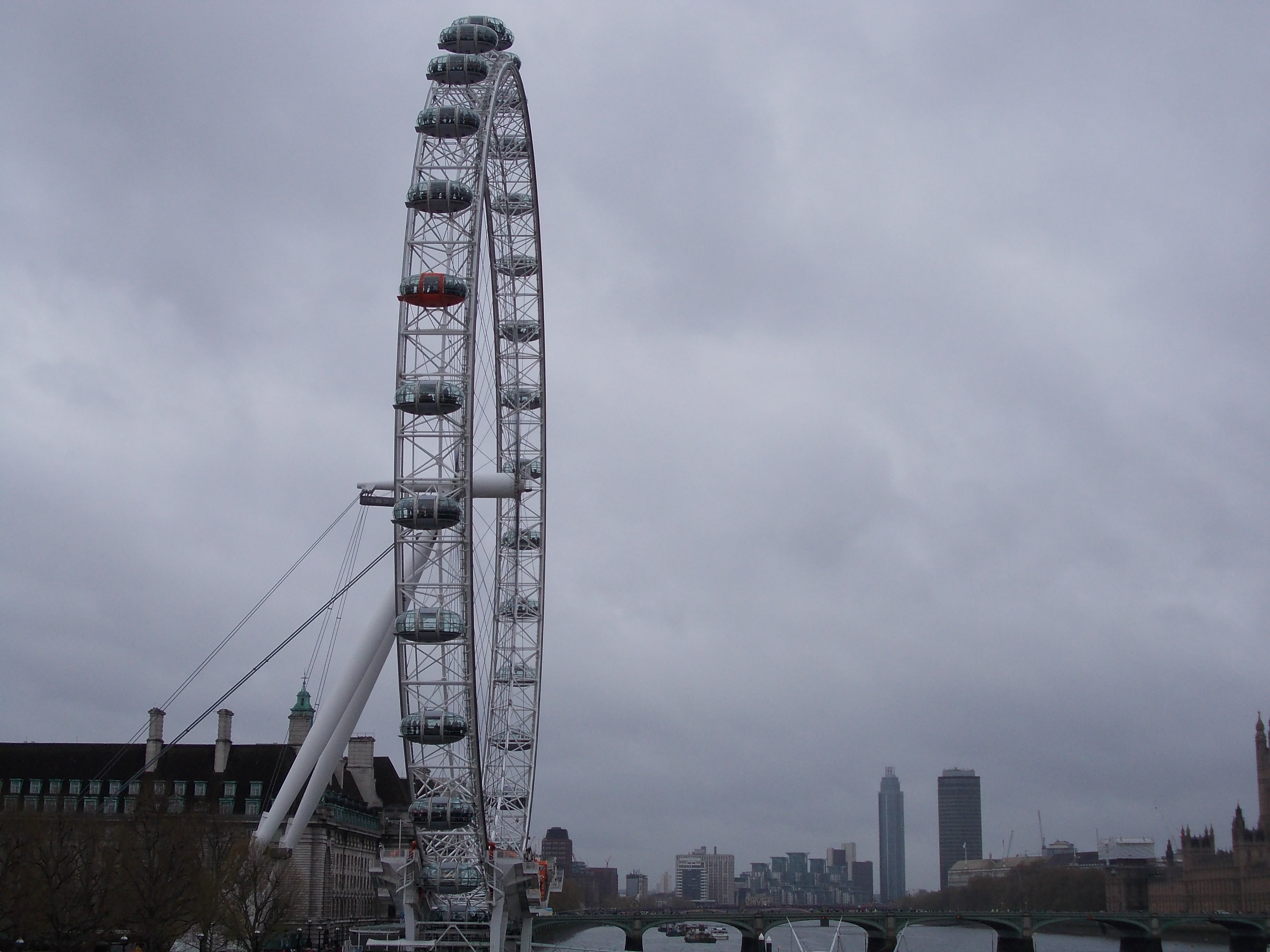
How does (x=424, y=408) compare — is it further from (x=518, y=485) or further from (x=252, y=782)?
(x=252, y=782)

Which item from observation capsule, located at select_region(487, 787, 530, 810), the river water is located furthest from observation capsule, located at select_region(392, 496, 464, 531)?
the river water

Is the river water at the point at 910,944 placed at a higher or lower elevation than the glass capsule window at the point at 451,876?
lower

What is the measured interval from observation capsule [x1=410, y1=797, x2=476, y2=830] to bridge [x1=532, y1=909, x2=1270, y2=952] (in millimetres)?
66381

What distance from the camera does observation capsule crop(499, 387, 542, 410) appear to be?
70188mm

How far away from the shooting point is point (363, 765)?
117000mm

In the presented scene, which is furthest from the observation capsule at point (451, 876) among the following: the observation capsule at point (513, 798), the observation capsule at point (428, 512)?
the observation capsule at point (428, 512)

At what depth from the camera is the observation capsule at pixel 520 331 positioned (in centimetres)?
7038

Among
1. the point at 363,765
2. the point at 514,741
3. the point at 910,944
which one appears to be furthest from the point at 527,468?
the point at 910,944

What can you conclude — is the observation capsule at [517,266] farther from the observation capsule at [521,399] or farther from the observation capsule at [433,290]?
the observation capsule at [433,290]

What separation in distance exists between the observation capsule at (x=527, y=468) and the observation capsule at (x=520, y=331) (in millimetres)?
5800

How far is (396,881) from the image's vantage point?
5903 cm

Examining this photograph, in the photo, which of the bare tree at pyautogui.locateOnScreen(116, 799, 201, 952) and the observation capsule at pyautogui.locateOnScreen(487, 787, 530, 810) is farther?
the observation capsule at pyautogui.locateOnScreen(487, 787, 530, 810)

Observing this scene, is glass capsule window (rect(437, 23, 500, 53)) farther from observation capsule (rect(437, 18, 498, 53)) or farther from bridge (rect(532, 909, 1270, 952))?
bridge (rect(532, 909, 1270, 952))

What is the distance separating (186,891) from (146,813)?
679 centimetres
